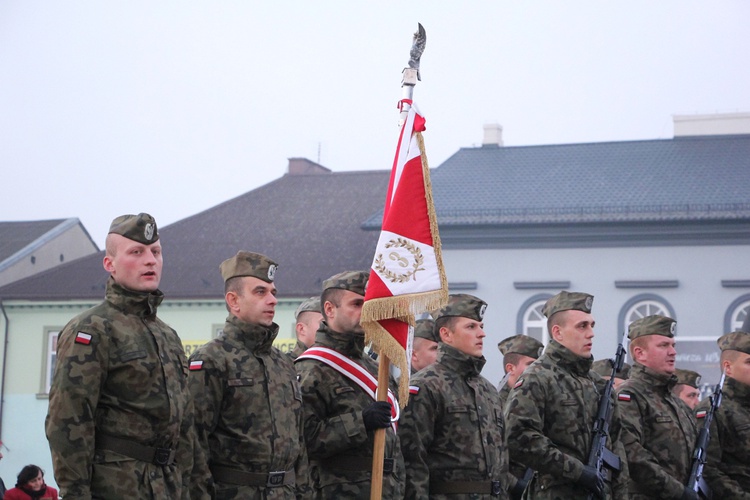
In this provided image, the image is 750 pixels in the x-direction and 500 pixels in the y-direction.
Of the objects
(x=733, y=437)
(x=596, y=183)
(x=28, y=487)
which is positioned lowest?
(x=28, y=487)

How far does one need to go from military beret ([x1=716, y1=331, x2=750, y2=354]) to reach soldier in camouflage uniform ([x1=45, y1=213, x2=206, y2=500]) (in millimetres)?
6283

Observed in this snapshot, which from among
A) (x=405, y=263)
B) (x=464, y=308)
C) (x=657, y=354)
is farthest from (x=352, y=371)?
(x=657, y=354)

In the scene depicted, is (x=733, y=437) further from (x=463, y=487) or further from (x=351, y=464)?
(x=351, y=464)

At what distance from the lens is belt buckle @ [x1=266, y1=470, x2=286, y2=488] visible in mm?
7160

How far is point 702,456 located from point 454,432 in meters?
2.59

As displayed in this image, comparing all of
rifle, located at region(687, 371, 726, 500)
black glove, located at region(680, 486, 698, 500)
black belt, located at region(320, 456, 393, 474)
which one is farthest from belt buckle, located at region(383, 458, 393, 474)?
rifle, located at region(687, 371, 726, 500)

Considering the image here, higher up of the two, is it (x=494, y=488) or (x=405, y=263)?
(x=405, y=263)

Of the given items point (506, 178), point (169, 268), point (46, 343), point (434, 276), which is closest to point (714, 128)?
point (506, 178)

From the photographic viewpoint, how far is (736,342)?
37.4 feet

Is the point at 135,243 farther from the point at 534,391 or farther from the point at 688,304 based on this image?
the point at 688,304

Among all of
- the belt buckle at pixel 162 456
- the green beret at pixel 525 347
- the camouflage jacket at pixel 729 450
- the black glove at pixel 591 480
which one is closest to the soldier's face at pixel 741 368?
the camouflage jacket at pixel 729 450

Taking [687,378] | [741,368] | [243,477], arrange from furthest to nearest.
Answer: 1. [687,378]
2. [741,368]
3. [243,477]

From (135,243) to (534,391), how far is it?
362 cm

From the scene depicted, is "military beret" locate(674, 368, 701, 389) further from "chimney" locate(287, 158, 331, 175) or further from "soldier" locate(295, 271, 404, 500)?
"chimney" locate(287, 158, 331, 175)
